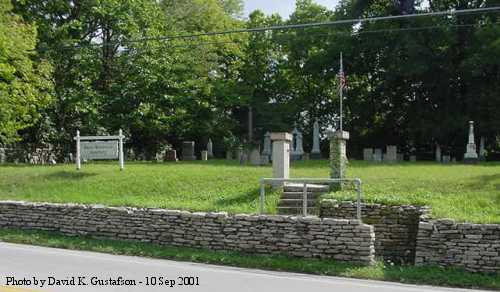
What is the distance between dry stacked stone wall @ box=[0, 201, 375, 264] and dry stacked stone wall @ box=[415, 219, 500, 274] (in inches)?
44.0

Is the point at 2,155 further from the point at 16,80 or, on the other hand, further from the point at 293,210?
the point at 293,210

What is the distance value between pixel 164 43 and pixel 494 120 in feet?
64.3

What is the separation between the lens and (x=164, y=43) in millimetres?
35250

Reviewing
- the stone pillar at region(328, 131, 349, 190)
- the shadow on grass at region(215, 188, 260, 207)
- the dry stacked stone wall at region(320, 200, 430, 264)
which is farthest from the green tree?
the dry stacked stone wall at region(320, 200, 430, 264)

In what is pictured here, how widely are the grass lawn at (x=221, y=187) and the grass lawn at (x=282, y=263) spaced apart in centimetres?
167

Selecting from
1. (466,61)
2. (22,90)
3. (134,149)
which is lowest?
(134,149)

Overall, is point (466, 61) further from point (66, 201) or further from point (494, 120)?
point (66, 201)

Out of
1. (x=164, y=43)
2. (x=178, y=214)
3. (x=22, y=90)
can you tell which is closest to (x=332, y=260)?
(x=178, y=214)

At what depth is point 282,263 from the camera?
12.2 metres

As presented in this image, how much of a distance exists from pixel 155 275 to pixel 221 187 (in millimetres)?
7386

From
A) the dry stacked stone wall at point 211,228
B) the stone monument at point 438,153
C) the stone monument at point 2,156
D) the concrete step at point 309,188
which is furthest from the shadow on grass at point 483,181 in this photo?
A: the stone monument at point 2,156

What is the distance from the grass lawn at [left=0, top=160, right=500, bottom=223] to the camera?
47.7ft

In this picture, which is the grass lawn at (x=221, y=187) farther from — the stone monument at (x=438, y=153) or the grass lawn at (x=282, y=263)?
the stone monument at (x=438, y=153)

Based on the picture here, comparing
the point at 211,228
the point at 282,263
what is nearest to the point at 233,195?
the point at 211,228
